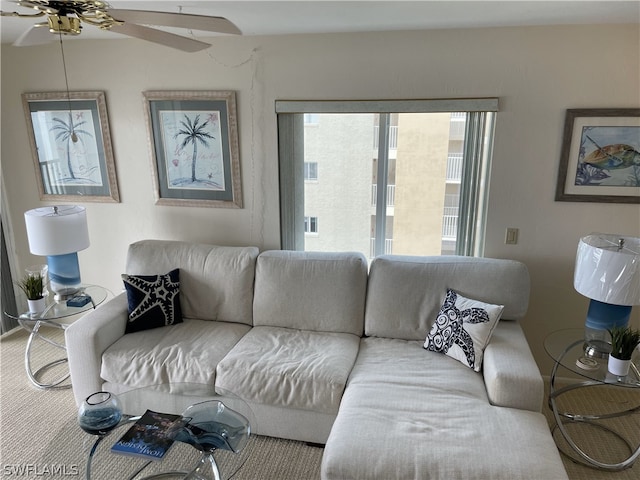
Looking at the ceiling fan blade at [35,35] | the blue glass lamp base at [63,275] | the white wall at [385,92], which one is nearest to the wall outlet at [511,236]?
the white wall at [385,92]

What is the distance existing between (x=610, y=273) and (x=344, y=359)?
137 centimetres

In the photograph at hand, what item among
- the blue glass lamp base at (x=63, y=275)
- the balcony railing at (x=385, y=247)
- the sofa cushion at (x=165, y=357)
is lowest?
the sofa cushion at (x=165, y=357)

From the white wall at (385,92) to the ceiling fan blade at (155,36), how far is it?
1.27 m

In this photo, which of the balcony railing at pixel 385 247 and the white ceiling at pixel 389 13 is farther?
the balcony railing at pixel 385 247

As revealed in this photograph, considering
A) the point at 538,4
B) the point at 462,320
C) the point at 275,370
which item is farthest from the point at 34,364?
the point at 538,4

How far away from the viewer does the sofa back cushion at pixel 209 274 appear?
2889 mm

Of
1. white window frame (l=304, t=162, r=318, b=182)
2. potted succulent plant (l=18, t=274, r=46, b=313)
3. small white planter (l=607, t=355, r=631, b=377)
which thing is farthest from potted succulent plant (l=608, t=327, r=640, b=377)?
potted succulent plant (l=18, t=274, r=46, b=313)

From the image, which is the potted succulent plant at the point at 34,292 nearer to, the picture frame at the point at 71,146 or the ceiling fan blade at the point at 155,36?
the picture frame at the point at 71,146

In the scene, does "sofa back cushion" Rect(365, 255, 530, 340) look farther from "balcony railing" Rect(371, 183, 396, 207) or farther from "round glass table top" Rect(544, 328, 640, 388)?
"balcony railing" Rect(371, 183, 396, 207)

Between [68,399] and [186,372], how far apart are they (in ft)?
3.30

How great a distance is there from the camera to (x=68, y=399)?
9.23ft

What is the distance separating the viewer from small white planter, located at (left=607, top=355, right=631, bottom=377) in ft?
6.91

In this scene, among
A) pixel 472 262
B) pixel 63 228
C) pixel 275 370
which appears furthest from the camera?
pixel 63 228

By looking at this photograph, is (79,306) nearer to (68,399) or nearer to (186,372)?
(68,399)
